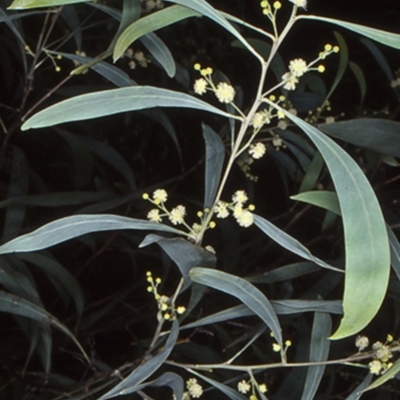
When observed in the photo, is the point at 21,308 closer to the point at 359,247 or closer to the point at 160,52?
the point at 160,52

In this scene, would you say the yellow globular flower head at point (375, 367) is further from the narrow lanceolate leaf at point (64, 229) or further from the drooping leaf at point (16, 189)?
the drooping leaf at point (16, 189)

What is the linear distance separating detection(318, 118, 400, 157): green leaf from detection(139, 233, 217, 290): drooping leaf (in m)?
0.26

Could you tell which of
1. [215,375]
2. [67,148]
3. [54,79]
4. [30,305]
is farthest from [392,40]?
[54,79]

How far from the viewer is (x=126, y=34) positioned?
677 millimetres

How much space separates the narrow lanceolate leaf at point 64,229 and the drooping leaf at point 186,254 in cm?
2

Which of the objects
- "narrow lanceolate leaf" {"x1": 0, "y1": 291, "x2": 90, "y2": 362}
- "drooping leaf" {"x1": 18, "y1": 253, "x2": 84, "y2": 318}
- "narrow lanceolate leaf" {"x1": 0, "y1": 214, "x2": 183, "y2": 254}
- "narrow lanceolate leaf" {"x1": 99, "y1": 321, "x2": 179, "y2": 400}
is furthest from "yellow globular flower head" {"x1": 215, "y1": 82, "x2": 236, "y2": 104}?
"drooping leaf" {"x1": 18, "y1": 253, "x2": 84, "y2": 318}

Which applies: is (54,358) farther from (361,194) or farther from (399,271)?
(361,194)

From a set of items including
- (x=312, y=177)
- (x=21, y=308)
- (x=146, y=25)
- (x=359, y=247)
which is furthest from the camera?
(x=312, y=177)

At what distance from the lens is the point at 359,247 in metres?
0.56

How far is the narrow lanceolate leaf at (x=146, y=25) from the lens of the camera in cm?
67

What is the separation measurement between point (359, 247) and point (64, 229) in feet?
1.00

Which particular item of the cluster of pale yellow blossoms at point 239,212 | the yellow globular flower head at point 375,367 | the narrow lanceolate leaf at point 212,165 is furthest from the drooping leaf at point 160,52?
the yellow globular flower head at point 375,367

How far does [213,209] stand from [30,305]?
369mm

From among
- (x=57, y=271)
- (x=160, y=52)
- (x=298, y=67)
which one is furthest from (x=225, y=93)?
(x=57, y=271)
